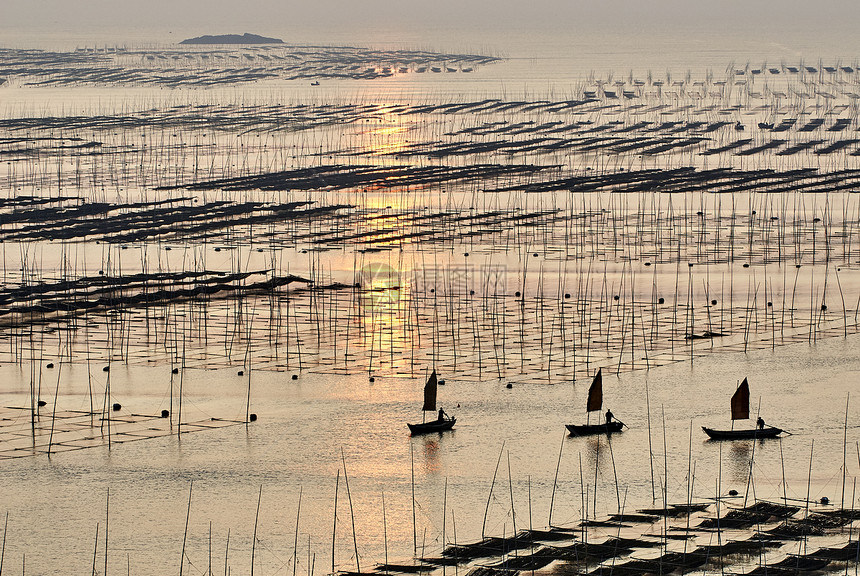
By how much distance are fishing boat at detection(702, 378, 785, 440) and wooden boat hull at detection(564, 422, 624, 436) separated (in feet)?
7.30

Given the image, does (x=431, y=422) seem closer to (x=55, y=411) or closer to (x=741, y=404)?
(x=741, y=404)

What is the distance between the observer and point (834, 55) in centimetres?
18162

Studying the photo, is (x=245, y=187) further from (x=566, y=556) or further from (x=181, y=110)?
(x=566, y=556)

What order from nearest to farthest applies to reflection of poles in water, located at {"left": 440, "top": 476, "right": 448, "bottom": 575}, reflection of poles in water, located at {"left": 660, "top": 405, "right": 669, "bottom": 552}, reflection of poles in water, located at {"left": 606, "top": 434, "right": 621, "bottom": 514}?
reflection of poles in water, located at {"left": 660, "top": 405, "right": 669, "bottom": 552} → reflection of poles in water, located at {"left": 440, "top": 476, "right": 448, "bottom": 575} → reflection of poles in water, located at {"left": 606, "top": 434, "right": 621, "bottom": 514}

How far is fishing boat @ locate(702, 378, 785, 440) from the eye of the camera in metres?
38.4

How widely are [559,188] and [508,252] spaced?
58.8 feet

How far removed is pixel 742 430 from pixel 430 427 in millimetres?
7854

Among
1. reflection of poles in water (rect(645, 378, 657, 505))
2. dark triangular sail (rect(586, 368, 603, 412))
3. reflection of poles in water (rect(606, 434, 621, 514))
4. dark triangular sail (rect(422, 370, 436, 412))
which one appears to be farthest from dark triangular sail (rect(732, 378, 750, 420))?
dark triangular sail (rect(422, 370, 436, 412))

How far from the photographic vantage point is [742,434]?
3875cm

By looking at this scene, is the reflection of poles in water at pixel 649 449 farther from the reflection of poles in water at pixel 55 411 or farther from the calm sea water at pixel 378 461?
the reflection of poles in water at pixel 55 411

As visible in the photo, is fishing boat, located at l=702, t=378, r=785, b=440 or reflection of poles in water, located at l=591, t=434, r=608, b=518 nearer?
reflection of poles in water, located at l=591, t=434, r=608, b=518

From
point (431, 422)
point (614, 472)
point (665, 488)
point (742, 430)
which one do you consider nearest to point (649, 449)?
point (614, 472)

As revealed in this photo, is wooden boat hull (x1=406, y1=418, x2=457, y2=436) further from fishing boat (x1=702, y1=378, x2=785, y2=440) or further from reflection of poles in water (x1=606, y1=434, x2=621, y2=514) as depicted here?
fishing boat (x1=702, y1=378, x2=785, y2=440)

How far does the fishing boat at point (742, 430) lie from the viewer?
3838 cm
